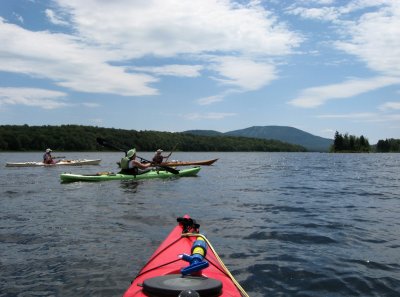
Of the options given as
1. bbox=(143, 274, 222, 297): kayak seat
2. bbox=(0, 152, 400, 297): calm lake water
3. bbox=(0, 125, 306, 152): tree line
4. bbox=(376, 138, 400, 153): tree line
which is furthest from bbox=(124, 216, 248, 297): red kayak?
bbox=(376, 138, 400, 153): tree line

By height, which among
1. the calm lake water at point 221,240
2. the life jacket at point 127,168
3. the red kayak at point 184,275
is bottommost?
the calm lake water at point 221,240

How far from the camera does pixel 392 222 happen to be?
38.1 feet

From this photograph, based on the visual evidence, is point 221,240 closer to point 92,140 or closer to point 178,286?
point 178,286

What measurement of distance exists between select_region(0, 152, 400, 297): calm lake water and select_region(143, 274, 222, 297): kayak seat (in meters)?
2.38

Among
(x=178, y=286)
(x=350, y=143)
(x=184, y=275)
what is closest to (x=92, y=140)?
(x=350, y=143)

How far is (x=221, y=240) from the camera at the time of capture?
30.8ft

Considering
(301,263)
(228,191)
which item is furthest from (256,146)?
(301,263)

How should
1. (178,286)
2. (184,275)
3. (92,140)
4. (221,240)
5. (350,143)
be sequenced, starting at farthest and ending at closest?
(350,143) < (92,140) < (221,240) < (184,275) < (178,286)

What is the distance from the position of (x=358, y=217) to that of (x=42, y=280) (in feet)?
30.9

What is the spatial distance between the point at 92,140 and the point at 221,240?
122m

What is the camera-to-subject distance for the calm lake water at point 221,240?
6.72m

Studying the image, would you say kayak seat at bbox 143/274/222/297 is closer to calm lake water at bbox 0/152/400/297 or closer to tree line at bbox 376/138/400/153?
calm lake water at bbox 0/152/400/297

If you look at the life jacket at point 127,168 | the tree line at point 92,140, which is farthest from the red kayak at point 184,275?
the tree line at point 92,140

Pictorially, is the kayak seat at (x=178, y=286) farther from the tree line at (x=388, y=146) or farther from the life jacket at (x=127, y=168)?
the tree line at (x=388, y=146)
